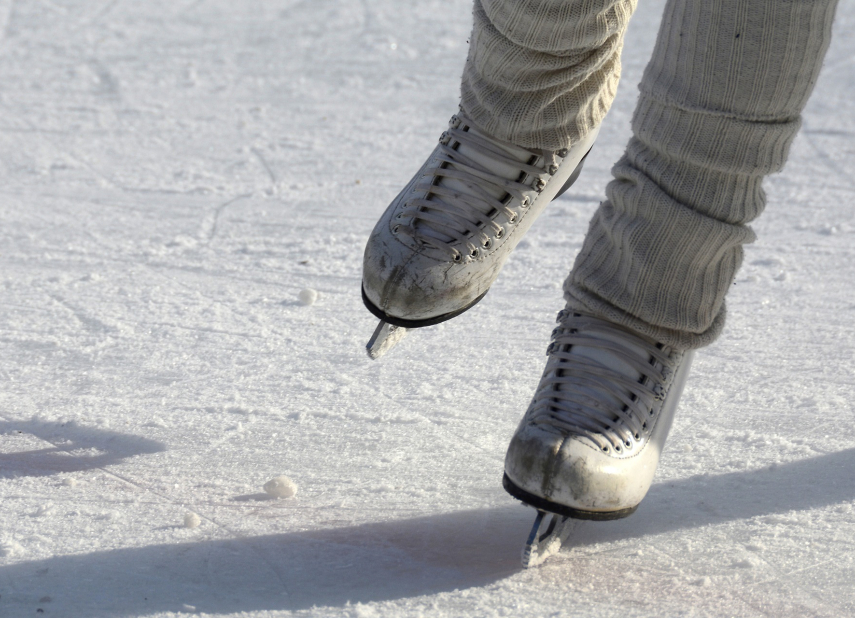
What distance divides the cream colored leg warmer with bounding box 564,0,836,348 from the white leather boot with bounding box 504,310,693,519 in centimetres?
3

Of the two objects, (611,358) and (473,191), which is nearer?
(611,358)

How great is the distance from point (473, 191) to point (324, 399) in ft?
1.27

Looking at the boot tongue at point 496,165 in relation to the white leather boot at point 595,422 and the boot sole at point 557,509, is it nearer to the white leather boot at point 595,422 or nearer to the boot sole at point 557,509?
the white leather boot at point 595,422

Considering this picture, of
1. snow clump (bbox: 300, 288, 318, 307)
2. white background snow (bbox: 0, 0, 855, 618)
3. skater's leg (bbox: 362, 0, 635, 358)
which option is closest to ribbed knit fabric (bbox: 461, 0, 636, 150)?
skater's leg (bbox: 362, 0, 635, 358)

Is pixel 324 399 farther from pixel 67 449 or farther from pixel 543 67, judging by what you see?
pixel 543 67

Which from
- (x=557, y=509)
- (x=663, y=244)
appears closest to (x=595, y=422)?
(x=557, y=509)

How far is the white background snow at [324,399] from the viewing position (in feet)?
3.09

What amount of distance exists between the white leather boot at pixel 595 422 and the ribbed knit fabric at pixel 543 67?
252mm

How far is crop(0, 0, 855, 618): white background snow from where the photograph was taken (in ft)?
3.09

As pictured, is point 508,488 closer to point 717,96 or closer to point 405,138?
point 717,96

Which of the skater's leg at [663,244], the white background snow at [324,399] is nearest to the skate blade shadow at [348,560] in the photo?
the white background snow at [324,399]

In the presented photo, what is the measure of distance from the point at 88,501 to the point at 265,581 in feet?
0.90

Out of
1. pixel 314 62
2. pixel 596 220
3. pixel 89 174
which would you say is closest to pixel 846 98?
pixel 314 62

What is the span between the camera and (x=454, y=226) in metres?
1.12
